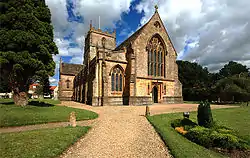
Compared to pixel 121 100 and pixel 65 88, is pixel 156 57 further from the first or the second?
pixel 65 88

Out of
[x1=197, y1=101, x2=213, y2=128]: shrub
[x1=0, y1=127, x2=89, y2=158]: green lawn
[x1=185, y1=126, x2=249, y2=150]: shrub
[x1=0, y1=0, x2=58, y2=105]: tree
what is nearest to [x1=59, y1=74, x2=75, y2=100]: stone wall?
[x1=0, y1=0, x2=58, y2=105]: tree

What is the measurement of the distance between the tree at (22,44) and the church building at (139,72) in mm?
9092

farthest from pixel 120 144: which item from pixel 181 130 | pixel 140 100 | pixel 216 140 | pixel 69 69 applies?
pixel 69 69

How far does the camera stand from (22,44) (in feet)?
49.4

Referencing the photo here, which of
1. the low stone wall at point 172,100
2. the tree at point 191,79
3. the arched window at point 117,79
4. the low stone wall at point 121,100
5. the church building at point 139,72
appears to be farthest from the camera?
the tree at point 191,79

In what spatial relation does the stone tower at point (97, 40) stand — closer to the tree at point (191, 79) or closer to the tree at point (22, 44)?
the tree at point (22, 44)

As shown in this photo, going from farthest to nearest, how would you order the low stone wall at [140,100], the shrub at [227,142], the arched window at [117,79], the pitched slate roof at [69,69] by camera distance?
the pitched slate roof at [69,69], the arched window at [117,79], the low stone wall at [140,100], the shrub at [227,142]

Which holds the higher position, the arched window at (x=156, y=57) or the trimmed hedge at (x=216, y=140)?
the arched window at (x=156, y=57)

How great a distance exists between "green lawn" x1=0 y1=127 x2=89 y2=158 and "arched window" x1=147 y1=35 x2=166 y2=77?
72.2 ft

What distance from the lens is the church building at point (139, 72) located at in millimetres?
24609

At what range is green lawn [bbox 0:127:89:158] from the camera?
17.5ft

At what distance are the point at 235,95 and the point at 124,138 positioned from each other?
107 feet

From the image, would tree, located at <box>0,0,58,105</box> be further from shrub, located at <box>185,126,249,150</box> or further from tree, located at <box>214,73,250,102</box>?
tree, located at <box>214,73,250,102</box>

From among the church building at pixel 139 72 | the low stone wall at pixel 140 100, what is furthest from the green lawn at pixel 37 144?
the low stone wall at pixel 140 100
